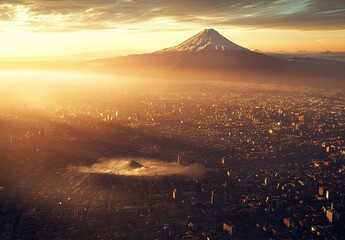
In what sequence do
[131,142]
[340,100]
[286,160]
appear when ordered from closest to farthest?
[286,160] → [131,142] → [340,100]

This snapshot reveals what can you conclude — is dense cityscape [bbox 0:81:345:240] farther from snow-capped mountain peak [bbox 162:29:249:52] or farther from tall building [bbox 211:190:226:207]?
snow-capped mountain peak [bbox 162:29:249:52]

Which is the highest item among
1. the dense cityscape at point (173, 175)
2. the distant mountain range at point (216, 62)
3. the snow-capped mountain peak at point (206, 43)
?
the snow-capped mountain peak at point (206, 43)

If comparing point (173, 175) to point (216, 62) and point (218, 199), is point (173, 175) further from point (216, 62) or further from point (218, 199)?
point (216, 62)

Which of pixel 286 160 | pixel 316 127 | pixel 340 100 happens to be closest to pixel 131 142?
pixel 286 160

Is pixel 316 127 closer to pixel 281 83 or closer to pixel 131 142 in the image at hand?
pixel 131 142

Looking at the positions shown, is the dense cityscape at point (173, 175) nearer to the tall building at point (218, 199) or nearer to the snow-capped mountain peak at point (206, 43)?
the tall building at point (218, 199)

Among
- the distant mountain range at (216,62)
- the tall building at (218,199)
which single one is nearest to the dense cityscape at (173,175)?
the tall building at (218,199)
